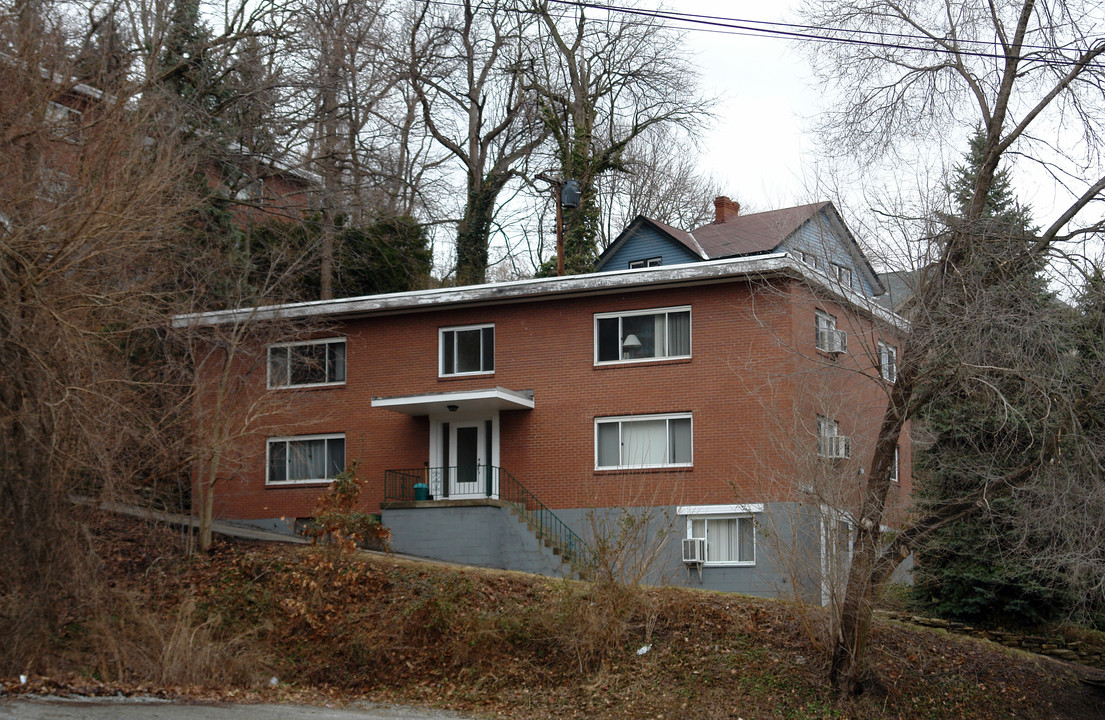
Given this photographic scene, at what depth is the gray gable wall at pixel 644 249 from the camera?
38.2 metres

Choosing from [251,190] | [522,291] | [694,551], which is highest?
[251,190]

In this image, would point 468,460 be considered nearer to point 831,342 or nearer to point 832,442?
point 831,342

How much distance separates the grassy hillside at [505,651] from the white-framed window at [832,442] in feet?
7.48

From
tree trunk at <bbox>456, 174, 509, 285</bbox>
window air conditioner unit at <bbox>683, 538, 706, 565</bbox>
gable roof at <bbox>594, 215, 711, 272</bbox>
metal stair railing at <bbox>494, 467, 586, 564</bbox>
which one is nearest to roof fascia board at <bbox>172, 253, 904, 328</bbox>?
metal stair railing at <bbox>494, 467, 586, 564</bbox>

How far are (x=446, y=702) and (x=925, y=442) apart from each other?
7437 millimetres

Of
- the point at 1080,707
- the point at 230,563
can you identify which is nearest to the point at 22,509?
the point at 230,563

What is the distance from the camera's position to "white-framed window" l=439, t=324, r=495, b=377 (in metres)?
26.3

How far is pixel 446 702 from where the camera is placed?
49.5 ft

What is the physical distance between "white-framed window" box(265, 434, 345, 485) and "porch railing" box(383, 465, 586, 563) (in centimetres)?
178

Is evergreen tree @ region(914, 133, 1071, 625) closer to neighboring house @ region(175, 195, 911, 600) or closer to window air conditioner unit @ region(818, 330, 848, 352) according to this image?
neighboring house @ region(175, 195, 911, 600)

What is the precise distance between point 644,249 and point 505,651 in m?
24.3

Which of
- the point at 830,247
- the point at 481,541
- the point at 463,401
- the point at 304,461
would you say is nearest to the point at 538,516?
the point at 481,541

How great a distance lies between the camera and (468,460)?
86.8 feet

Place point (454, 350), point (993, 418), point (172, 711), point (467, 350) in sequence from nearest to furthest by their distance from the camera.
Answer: point (172, 711) < point (993, 418) < point (467, 350) < point (454, 350)
